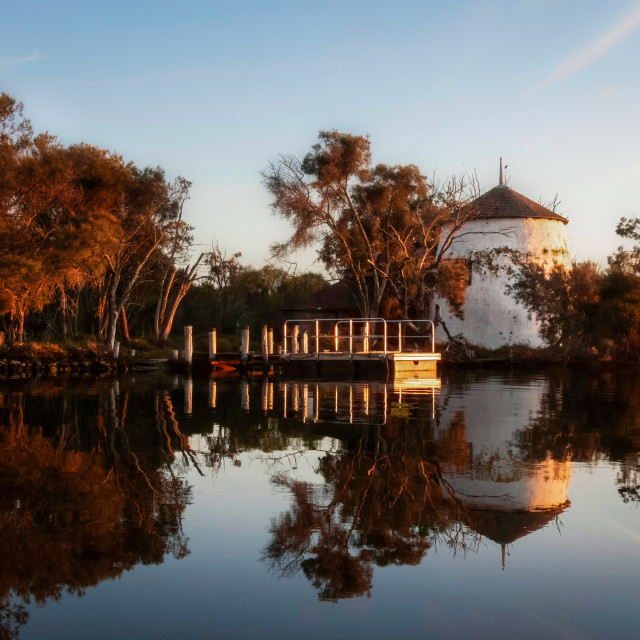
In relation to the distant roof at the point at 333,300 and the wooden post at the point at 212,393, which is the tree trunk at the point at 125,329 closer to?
the distant roof at the point at 333,300

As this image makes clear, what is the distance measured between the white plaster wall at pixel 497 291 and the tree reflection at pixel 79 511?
3549cm

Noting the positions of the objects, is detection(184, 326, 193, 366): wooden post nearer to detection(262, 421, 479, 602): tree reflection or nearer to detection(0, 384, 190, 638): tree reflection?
detection(0, 384, 190, 638): tree reflection

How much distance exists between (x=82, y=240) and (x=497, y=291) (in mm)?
22657

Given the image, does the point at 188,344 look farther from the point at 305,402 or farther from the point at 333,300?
the point at 305,402

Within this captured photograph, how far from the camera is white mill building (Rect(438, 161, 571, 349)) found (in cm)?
4919

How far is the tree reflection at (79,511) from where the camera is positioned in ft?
23.0

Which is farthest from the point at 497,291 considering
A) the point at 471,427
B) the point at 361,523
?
the point at 361,523

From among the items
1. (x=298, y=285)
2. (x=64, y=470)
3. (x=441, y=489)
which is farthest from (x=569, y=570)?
(x=298, y=285)

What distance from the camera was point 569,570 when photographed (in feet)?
24.3

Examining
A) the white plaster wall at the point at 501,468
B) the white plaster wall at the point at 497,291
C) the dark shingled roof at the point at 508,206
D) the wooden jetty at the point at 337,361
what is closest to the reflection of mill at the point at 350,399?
the white plaster wall at the point at 501,468

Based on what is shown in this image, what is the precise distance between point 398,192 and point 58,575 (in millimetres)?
42129

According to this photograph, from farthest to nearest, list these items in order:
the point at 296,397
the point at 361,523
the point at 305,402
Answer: the point at 296,397 → the point at 305,402 → the point at 361,523

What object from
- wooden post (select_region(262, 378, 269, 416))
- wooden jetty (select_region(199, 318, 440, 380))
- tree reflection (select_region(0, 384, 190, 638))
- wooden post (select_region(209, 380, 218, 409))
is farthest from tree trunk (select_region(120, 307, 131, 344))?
tree reflection (select_region(0, 384, 190, 638))

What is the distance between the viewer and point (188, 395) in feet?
86.2
